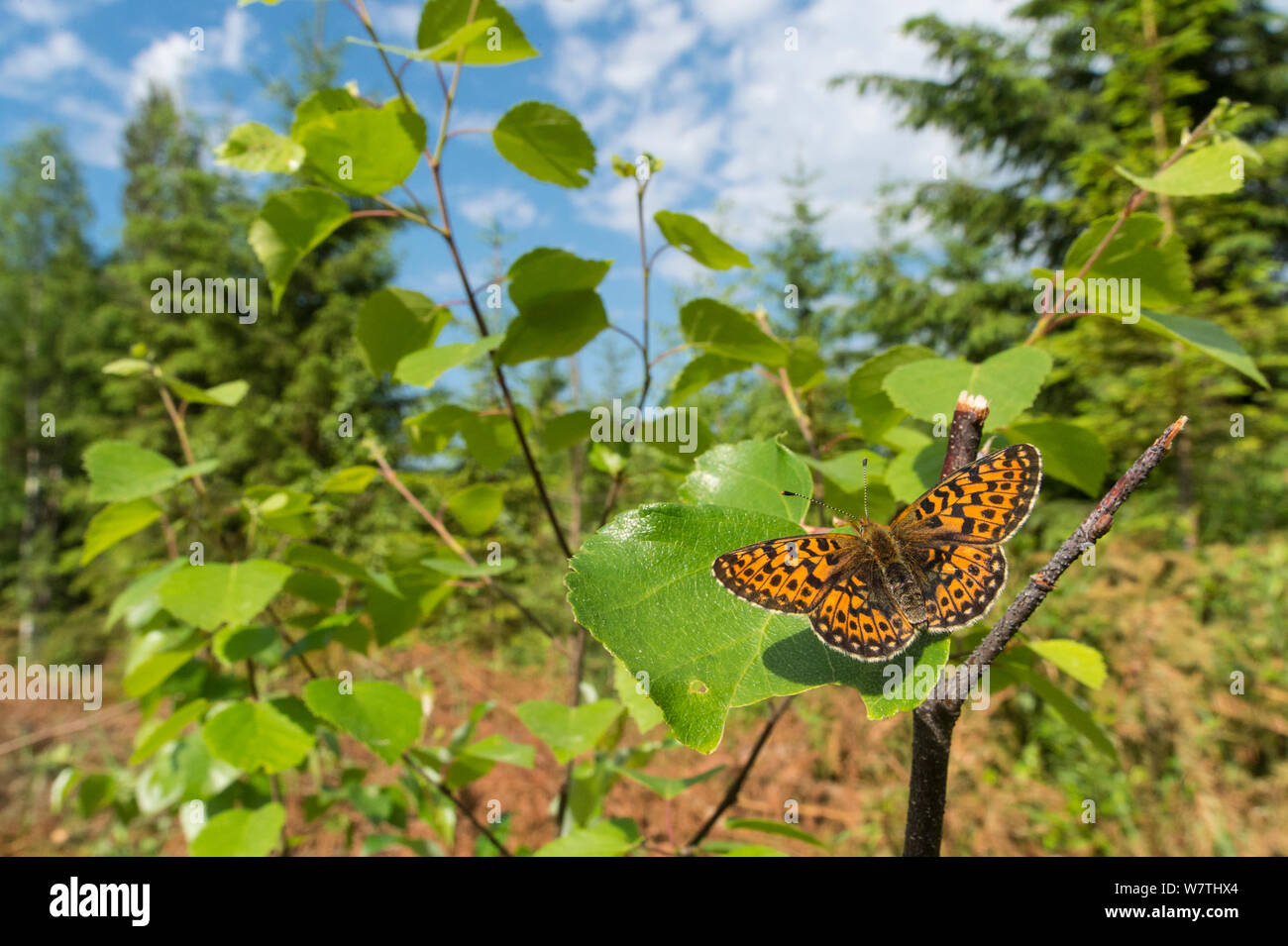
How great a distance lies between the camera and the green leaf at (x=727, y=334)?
2.69 feet

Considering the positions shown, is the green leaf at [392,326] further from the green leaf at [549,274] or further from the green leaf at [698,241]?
the green leaf at [698,241]

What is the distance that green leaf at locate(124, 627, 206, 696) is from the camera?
3.39ft

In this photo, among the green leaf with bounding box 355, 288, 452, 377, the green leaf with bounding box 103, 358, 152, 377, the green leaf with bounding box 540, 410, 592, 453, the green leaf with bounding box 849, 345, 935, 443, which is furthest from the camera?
the green leaf with bounding box 103, 358, 152, 377

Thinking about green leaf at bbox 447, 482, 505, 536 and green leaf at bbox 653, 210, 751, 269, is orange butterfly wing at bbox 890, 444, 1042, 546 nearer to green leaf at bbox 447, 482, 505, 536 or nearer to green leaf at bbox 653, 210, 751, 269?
green leaf at bbox 653, 210, 751, 269

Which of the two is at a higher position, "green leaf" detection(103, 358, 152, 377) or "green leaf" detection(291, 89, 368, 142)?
"green leaf" detection(291, 89, 368, 142)

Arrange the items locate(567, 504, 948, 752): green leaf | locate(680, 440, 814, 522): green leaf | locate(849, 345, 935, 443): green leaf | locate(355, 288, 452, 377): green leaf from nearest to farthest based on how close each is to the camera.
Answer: locate(567, 504, 948, 752): green leaf, locate(680, 440, 814, 522): green leaf, locate(849, 345, 935, 443): green leaf, locate(355, 288, 452, 377): green leaf

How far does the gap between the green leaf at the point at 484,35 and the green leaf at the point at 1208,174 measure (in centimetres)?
68

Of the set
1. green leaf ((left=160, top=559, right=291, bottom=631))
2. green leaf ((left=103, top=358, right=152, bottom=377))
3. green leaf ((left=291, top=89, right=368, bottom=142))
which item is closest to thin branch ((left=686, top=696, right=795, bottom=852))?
green leaf ((left=160, top=559, right=291, bottom=631))

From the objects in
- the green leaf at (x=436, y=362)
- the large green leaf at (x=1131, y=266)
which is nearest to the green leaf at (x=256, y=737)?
the green leaf at (x=436, y=362)

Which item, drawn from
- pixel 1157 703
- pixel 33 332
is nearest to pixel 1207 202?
pixel 1157 703

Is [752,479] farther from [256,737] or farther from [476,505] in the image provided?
[256,737]

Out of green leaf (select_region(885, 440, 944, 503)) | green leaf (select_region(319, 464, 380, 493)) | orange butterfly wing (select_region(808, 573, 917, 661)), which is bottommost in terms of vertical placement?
orange butterfly wing (select_region(808, 573, 917, 661))

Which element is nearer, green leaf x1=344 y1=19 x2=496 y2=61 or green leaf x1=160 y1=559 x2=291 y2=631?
green leaf x1=344 y1=19 x2=496 y2=61

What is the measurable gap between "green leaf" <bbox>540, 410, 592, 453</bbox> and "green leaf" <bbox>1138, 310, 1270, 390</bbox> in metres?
0.65
